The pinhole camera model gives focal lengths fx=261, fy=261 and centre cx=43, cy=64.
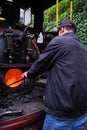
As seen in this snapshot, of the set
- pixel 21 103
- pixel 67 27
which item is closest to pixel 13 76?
pixel 21 103

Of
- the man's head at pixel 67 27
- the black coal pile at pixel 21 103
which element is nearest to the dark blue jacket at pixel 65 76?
the man's head at pixel 67 27

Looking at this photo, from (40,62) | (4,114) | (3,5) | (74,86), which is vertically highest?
(3,5)

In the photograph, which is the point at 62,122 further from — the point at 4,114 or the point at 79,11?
the point at 79,11

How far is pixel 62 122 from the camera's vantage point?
10.9 ft

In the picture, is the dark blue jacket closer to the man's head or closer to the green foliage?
the man's head

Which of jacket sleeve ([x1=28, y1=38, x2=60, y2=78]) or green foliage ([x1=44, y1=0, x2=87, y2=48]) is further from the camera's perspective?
green foliage ([x1=44, y1=0, x2=87, y2=48])

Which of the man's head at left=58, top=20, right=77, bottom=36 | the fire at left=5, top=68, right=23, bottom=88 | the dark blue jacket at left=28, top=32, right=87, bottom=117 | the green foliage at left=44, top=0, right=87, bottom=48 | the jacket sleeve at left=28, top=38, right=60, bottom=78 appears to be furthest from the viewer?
the green foliage at left=44, top=0, right=87, bottom=48

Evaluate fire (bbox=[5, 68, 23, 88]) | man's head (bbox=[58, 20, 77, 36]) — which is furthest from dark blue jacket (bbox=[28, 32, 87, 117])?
fire (bbox=[5, 68, 23, 88])

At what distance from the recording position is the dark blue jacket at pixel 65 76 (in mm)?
3260

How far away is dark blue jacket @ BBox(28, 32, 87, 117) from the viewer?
10.7 ft

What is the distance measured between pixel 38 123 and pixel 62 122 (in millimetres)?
706

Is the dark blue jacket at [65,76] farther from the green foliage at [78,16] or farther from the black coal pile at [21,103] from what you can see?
the green foliage at [78,16]

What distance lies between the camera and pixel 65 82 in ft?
10.7

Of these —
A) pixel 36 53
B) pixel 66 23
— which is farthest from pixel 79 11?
pixel 66 23
